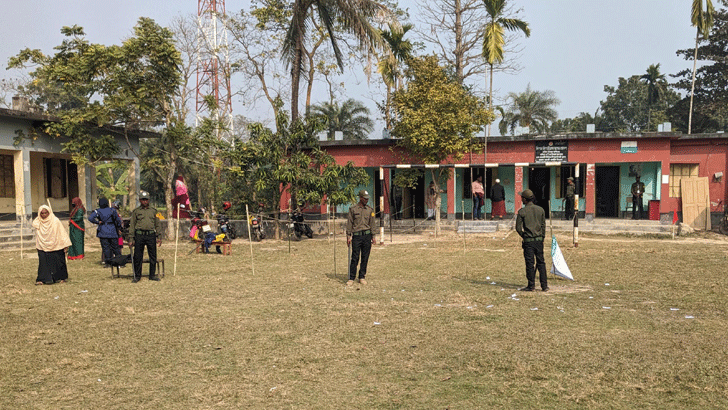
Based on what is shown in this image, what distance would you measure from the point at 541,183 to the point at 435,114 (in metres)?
6.84

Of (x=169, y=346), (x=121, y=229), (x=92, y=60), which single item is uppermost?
(x=92, y=60)

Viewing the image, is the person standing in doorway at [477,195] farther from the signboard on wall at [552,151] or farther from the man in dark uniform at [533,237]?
the man in dark uniform at [533,237]

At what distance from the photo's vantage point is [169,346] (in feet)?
20.7

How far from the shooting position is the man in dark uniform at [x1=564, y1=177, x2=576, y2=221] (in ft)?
68.5

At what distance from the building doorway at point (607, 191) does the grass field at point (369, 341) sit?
12.1 m

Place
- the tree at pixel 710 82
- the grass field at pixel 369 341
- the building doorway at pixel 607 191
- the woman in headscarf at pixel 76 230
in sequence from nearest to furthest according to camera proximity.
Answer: the grass field at pixel 369 341
the woman in headscarf at pixel 76 230
the building doorway at pixel 607 191
the tree at pixel 710 82

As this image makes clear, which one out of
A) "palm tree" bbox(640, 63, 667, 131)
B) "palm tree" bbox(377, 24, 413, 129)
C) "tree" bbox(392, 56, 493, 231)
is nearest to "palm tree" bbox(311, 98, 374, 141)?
"palm tree" bbox(377, 24, 413, 129)

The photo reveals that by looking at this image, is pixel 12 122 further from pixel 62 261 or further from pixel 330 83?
pixel 330 83

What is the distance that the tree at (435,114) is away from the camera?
1938 centimetres

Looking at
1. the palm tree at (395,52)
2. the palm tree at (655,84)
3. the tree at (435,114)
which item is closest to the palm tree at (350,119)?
the palm tree at (395,52)

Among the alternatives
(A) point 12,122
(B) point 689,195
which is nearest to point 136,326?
(A) point 12,122

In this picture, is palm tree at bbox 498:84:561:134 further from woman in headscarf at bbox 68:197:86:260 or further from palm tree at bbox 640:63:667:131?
woman in headscarf at bbox 68:197:86:260

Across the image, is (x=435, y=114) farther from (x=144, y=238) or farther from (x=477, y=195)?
(x=144, y=238)

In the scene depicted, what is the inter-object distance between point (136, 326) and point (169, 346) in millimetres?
1150
